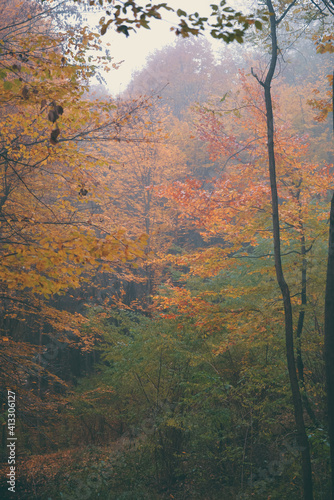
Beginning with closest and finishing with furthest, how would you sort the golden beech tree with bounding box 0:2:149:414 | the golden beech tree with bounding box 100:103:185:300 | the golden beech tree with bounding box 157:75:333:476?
1. the golden beech tree with bounding box 0:2:149:414
2. the golden beech tree with bounding box 157:75:333:476
3. the golden beech tree with bounding box 100:103:185:300

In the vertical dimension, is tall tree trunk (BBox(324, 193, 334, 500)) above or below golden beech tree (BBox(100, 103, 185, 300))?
below

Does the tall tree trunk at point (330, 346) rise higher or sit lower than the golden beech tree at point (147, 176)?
lower

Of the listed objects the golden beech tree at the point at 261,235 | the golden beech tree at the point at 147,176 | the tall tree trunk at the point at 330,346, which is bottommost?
the tall tree trunk at the point at 330,346

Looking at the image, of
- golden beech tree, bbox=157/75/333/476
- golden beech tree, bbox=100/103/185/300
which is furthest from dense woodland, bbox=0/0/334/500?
golden beech tree, bbox=100/103/185/300

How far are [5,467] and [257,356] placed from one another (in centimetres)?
566

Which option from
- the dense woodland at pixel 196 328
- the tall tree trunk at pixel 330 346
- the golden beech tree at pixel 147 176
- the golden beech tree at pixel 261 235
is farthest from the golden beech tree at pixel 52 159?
the golden beech tree at pixel 147 176

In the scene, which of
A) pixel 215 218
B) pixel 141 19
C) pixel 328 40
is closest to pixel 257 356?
pixel 215 218

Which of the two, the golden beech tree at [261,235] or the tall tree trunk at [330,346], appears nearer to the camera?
the tall tree trunk at [330,346]

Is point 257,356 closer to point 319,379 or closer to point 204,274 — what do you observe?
point 319,379

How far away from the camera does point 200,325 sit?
19.3 feet

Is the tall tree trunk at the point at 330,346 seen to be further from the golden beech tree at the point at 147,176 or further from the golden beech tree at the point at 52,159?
the golden beech tree at the point at 147,176

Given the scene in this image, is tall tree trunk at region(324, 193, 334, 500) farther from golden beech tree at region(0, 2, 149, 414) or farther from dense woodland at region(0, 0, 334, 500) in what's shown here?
golden beech tree at region(0, 2, 149, 414)

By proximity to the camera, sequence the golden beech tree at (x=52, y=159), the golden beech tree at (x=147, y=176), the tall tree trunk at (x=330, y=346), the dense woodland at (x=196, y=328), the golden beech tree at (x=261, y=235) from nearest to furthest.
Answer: the golden beech tree at (x=52, y=159)
the tall tree trunk at (x=330, y=346)
the dense woodland at (x=196, y=328)
the golden beech tree at (x=261, y=235)
the golden beech tree at (x=147, y=176)

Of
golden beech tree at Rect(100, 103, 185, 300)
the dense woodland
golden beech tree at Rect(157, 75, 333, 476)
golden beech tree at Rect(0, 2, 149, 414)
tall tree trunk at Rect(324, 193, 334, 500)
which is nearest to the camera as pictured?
golden beech tree at Rect(0, 2, 149, 414)
